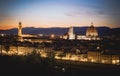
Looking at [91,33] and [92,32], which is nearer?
[92,32]

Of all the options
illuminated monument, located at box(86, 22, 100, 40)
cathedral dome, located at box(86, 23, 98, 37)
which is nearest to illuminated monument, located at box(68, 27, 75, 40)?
illuminated monument, located at box(86, 22, 100, 40)

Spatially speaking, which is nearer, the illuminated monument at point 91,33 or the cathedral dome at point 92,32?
the illuminated monument at point 91,33

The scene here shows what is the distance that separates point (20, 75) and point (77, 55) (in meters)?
12.2

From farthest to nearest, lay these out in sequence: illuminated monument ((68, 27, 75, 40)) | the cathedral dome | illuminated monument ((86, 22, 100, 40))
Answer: illuminated monument ((68, 27, 75, 40)), the cathedral dome, illuminated monument ((86, 22, 100, 40))

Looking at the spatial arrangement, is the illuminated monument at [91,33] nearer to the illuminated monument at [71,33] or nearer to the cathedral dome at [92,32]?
the cathedral dome at [92,32]

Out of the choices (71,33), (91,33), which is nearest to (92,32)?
(91,33)

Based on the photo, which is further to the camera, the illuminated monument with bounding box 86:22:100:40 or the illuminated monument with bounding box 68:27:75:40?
the illuminated monument with bounding box 68:27:75:40

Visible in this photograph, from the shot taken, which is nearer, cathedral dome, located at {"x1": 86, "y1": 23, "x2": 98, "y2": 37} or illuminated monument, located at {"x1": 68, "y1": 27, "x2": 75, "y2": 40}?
cathedral dome, located at {"x1": 86, "y1": 23, "x2": 98, "y2": 37}

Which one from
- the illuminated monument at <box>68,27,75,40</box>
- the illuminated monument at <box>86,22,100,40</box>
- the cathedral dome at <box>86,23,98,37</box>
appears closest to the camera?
the illuminated monument at <box>86,22,100,40</box>

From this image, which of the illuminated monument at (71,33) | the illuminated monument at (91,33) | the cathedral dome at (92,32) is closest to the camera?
the illuminated monument at (91,33)

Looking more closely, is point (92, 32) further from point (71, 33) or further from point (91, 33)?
point (71, 33)

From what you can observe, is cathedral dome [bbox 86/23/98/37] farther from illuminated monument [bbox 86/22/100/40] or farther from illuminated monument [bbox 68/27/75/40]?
illuminated monument [bbox 68/27/75/40]

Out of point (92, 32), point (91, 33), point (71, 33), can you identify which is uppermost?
point (71, 33)

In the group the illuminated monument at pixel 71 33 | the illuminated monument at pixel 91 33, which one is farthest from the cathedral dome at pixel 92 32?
the illuminated monument at pixel 71 33
